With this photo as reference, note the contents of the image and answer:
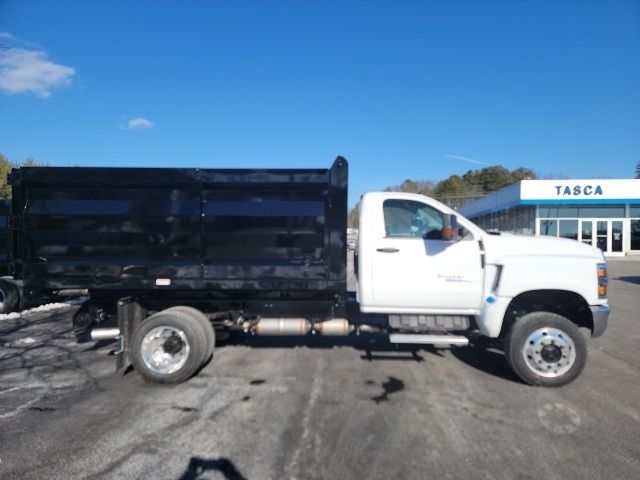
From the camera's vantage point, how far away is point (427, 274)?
5457 mm

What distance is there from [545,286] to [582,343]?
0.75 meters

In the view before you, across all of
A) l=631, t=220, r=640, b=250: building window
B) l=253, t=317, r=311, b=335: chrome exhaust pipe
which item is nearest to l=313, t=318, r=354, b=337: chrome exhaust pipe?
l=253, t=317, r=311, b=335: chrome exhaust pipe

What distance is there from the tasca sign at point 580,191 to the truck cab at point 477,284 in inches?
1055

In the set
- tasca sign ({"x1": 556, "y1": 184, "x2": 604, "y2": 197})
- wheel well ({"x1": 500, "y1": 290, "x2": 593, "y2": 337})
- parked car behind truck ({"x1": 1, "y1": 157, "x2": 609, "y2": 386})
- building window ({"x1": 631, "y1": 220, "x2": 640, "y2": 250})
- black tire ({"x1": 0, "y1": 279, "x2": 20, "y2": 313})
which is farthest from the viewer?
building window ({"x1": 631, "y1": 220, "x2": 640, "y2": 250})

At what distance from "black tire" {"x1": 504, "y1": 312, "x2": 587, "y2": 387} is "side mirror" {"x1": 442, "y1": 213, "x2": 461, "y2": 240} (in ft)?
4.26

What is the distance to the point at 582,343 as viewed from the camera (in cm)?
511

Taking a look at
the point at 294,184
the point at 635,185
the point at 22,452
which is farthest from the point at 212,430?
the point at 635,185

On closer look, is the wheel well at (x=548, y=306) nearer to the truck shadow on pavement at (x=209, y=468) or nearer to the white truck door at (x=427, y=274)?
the white truck door at (x=427, y=274)

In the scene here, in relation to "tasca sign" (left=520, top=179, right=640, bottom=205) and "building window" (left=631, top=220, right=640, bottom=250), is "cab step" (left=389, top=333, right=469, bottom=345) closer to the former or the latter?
"tasca sign" (left=520, top=179, right=640, bottom=205)

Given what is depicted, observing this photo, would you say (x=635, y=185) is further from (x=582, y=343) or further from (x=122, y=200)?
(x=122, y=200)

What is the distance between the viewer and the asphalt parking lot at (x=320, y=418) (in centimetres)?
352

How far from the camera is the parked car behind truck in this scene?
5395mm

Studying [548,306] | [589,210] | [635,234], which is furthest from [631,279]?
[635,234]

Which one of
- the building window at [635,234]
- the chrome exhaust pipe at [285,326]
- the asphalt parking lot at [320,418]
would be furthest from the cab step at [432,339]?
the building window at [635,234]
